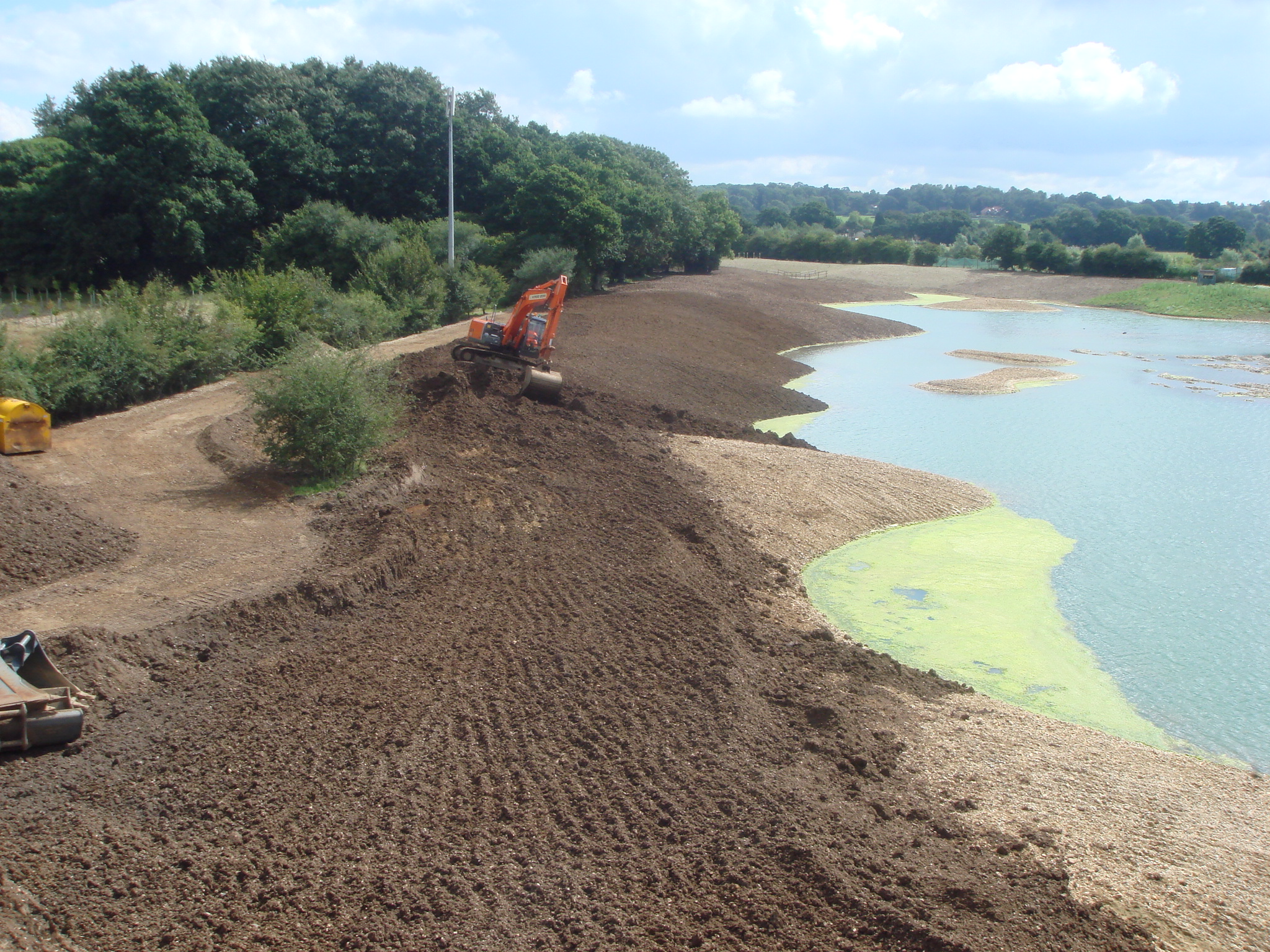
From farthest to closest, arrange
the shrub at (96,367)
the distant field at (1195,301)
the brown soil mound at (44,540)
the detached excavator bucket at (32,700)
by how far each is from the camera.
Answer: the distant field at (1195,301), the shrub at (96,367), the brown soil mound at (44,540), the detached excavator bucket at (32,700)

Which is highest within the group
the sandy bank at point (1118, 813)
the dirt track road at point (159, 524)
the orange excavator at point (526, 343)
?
the orange excavator at point (526, 343)

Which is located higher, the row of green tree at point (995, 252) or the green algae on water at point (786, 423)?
the row of green tree at point (995, 252)

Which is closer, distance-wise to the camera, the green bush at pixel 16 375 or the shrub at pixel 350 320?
the green bush at pixel 16 375

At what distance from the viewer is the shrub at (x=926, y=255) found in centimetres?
8412

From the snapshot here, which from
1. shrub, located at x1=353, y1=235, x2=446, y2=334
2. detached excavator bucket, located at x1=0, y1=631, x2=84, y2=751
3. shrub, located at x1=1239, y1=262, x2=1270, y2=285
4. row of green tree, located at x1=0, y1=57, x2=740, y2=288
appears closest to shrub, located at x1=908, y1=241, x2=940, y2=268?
shrub, located at x1=1239, y1=262, x2=1270, y2=285

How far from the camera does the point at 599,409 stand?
1822cm

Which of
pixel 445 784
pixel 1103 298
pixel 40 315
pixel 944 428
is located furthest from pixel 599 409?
pixel 1103 298

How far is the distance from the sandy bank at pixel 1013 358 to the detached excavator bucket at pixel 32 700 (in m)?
32.0

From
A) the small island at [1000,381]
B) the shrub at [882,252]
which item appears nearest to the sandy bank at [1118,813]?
the small island at [1000,381]

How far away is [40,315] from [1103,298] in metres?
61.3

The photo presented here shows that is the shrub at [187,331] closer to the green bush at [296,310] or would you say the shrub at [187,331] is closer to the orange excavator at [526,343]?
the green bush at [296,310]

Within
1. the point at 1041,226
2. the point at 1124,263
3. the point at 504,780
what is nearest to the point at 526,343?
the point at 504,780

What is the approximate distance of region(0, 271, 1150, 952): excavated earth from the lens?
16.4ft

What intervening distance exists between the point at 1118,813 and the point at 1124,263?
247ft
